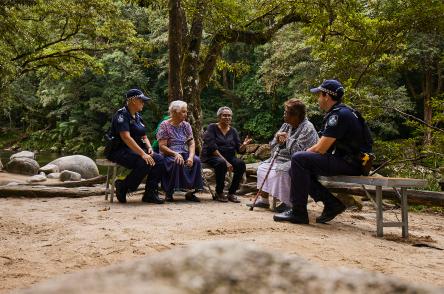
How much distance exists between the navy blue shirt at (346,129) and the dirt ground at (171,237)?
98cm

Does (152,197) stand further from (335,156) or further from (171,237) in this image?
(335,156)

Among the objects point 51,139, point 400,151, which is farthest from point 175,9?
point 51,139

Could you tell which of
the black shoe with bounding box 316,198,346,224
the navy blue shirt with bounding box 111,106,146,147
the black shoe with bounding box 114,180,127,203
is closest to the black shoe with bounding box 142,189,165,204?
the black shoe with bounding box 114,180,127,203

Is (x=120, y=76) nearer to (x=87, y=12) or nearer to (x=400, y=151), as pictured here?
(x=87, y=12)

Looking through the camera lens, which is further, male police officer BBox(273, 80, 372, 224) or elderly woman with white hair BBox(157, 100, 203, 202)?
elderly woman with white hair BBox(157, 100, 203, 202)

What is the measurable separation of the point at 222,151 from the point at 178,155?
3.19ft

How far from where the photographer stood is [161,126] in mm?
7629

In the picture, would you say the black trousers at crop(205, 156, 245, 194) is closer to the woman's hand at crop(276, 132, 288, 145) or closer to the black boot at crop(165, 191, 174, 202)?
the black boot at crop(165, 191, 174, 202)

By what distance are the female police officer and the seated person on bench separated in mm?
1736

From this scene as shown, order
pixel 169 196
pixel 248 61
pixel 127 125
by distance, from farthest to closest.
Result: pixel 248 61 < pixel 169 196 < pixel 127 125

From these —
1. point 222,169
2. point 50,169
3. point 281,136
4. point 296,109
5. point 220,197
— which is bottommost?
point 50,169

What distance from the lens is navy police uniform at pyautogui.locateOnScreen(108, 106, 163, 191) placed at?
7.04 meters

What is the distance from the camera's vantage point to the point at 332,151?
575cm

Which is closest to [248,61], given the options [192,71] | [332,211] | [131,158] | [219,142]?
Result: [192,71]
